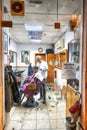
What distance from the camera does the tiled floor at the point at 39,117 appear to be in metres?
3.52

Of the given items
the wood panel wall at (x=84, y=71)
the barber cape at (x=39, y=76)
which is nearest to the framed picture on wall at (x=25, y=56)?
the barber cape at (x=39, y=76)

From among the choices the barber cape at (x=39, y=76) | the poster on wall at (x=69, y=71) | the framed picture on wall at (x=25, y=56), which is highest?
the framed picture on wall at (x=25, y=56)

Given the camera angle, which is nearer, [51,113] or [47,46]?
[51,113]

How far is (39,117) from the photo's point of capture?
4133mm

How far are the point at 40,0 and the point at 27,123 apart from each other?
2684mm

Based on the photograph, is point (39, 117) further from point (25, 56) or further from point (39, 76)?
point (25, 56)

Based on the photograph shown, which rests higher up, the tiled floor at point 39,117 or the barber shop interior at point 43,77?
the barber shop interior at point 43,77

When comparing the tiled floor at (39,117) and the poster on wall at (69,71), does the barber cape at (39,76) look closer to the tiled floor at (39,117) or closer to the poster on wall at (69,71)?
the tiled floor at (39,117)

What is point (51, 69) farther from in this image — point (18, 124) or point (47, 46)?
point (18, 124)

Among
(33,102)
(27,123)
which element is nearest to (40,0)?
A: (27,123)

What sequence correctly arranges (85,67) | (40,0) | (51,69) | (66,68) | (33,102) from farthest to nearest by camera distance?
(51,69)
(33,102)
(40,0)
(66,68)
(85,67)

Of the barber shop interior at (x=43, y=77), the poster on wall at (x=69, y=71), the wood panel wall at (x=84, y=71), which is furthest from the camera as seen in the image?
the poster on wall at (x=69, y=71)

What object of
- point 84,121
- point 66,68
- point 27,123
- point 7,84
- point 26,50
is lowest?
point 27,123

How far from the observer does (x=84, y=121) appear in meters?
2.20
